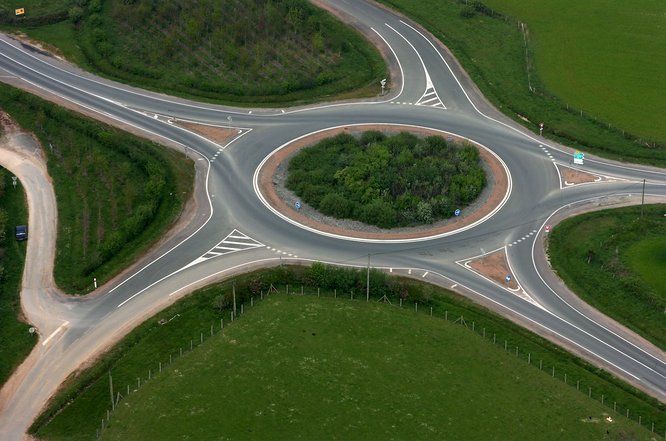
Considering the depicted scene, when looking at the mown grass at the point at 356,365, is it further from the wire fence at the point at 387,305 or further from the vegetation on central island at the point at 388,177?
the vegetation on central island at the point at 388,177

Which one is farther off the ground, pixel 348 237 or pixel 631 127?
pixel 631 127

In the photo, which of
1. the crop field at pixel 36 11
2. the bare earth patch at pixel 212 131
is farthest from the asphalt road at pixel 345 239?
the crop field at pixel 36 11

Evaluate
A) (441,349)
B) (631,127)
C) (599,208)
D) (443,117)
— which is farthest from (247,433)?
(631,127)

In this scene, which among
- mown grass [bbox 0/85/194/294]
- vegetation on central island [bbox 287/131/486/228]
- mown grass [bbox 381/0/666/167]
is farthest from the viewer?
mown grass [bbox 381/0/666/167]

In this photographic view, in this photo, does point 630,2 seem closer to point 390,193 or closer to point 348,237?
point 390,193

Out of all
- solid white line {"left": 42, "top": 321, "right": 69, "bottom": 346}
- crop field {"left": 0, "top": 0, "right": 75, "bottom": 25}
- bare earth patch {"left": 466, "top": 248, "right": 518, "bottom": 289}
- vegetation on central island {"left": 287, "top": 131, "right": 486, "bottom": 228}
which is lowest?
solid white line {"left": 42, "top": 321, "right": 69, "bottom": 346}

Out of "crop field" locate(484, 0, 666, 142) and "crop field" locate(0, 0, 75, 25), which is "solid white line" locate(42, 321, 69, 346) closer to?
"crop field" locate(0, 0, 75, 25)

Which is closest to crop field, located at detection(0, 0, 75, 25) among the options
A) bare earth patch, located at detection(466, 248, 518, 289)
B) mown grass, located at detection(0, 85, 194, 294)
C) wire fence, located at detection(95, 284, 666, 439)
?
mown grass, located at detection(0, 85, 194, 294)
